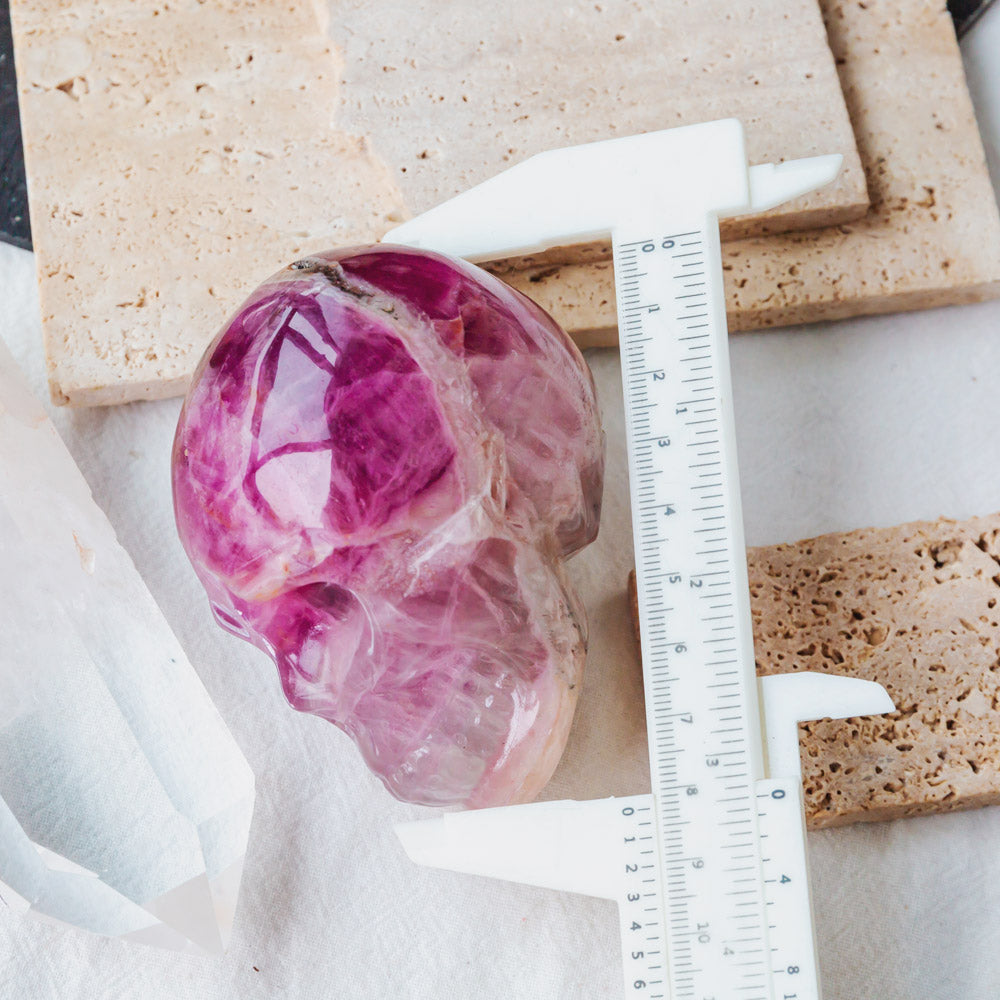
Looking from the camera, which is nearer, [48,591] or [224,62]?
[48,591]

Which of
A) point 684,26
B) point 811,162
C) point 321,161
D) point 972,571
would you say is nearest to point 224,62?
point 321,161

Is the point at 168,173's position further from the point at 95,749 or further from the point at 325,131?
the point at 95,749

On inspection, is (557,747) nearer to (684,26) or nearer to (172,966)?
(172,966)

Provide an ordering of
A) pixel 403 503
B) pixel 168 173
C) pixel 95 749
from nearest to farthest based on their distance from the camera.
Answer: pixel 403 503
pixel 95 749
pixel 168 173

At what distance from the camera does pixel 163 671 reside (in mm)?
749

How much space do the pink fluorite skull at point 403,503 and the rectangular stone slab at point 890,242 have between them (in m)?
0.18

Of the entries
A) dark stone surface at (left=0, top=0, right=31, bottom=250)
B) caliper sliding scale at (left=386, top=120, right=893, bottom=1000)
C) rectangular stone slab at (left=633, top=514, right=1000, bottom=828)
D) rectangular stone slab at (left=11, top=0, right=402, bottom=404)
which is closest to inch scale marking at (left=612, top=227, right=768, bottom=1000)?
caliper sliding scale at (left=386, top=120, right=893, bottom=1000)

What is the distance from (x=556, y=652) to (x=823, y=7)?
1.90 ft

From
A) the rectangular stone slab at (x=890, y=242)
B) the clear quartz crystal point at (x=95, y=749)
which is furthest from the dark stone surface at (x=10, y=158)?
the rectangular stone slab at (x=890, y=242)

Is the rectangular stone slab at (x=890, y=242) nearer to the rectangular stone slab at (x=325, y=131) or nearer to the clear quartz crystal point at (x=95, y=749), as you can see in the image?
the rectangular stone slab at (x=325, y=131)

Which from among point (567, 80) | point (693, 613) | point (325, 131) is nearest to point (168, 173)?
point (325, 131)

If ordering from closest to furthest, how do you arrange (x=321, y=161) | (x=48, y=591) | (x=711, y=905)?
1. (x=711, y=905)
2. (x=48, y=591)
3. (x=321, y=161)

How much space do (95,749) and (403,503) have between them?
0.32m

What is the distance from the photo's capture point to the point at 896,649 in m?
0.76
